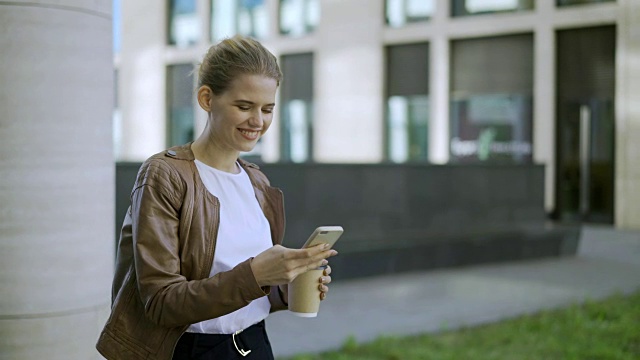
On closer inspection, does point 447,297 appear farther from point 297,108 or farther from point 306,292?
point 297,108

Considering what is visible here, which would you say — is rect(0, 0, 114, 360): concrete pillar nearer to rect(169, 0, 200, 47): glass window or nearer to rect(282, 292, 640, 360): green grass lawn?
rect(282, 292, 640, 360): green grass lawn

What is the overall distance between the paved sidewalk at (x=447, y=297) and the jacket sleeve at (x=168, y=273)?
451 cm

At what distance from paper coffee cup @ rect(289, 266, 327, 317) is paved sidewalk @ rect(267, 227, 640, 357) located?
4296 millimetres

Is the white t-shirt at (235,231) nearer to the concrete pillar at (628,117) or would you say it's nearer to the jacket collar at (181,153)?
the jacket collar at (181,153)

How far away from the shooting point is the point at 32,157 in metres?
3.76

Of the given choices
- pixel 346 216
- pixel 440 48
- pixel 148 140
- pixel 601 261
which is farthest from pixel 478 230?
pixel 148 140

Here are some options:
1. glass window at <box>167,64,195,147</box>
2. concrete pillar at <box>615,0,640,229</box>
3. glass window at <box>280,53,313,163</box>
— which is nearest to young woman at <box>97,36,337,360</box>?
concrete pillar at <box>615,0,640,229</box>

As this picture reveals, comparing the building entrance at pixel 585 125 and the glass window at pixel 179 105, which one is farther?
the glass window at pixel 179 105

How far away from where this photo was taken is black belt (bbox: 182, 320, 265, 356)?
233cm

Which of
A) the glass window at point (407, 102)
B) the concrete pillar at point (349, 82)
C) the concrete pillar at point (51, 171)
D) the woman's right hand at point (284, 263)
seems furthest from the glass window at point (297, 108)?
→ the woman's right hand at point (284, 263)

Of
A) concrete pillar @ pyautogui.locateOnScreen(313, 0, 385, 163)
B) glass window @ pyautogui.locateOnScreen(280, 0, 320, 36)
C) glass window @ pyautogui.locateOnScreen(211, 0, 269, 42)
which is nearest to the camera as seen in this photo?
concrete pillar @ pyautogui.locateOnScreen(313, 0, 385, 163)

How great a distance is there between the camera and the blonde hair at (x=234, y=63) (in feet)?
7.30

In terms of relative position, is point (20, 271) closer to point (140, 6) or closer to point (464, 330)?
point (464, 330)

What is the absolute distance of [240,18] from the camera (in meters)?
26.6
